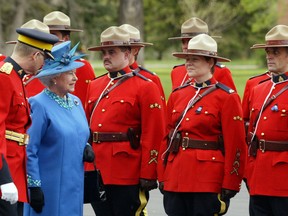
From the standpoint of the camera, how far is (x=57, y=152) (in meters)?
7.78

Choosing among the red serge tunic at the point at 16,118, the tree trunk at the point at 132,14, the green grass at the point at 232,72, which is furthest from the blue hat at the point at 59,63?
the tree trunk at the point at 132,14

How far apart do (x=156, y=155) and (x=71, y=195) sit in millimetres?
Result: 1480

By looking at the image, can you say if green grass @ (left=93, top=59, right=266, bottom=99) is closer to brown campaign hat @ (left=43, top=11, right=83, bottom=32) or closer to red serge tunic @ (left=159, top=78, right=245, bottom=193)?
brown campaign hat @ (left=43, top=11, right=83, bottom=32)

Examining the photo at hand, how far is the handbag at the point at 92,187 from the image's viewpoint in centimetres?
829

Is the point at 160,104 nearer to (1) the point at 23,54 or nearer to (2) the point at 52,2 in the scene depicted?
(1) the point at 23,54

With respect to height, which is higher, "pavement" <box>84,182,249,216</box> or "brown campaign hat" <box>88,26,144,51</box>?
"brown campaign hat" <box>88,26,144,51</box>

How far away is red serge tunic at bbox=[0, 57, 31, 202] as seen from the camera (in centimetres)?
718

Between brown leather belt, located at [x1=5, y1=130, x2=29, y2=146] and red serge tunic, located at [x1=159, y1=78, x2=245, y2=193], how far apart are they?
178 cm

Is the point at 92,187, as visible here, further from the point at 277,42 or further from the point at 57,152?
the point at 277,42

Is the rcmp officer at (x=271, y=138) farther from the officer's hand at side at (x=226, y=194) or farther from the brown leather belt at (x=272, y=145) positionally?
the officer's hand at side at (x=226, y=194)

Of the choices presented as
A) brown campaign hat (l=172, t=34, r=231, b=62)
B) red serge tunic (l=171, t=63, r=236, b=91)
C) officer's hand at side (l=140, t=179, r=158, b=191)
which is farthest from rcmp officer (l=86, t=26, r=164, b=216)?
red serge tunic (l=171, t=63, r=236, b=91)

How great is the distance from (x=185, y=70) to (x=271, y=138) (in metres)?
2.42

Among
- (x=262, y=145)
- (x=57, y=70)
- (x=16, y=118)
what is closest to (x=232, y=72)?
(x=262, y=145)

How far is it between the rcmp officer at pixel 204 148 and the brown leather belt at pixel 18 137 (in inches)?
70.1
